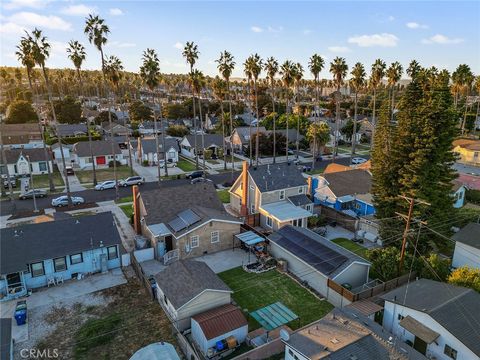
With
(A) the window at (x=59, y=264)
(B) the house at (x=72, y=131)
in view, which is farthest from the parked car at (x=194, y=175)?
(B) the house at (x=72, y=131)

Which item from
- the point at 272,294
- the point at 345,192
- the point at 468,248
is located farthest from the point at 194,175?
the point at 468,248

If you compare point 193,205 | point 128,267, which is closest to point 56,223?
point 128,267

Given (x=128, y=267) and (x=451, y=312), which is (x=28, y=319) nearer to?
(x=128, y=267)

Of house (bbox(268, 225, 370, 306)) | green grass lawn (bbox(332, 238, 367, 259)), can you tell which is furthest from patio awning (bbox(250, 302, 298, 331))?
green grass lawn (bbox(332, 238, 367, 259))

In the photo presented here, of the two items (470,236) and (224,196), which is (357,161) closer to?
(224,196)

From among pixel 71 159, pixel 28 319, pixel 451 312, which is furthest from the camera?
pixel 71 159

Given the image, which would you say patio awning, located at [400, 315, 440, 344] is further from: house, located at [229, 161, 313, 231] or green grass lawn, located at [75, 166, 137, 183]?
green grass lawn, located at [75, 166, 137, 183]

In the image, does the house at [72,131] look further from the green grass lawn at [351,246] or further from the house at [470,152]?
the house at [470,152]
